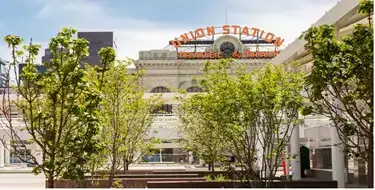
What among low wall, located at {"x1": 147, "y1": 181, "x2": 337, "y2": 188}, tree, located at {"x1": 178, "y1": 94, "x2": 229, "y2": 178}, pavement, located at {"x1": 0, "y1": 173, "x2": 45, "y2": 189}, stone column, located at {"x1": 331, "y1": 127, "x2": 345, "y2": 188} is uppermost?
tree, located at {"x1": 178, "y1": 94, "x2": 229, "y2": 178}

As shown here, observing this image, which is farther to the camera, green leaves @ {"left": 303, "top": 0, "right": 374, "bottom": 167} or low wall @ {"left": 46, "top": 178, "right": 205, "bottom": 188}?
low wall @ {"left": 46, "top": 178, "right": 205, "bottom": 188}

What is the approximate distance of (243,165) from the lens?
16.9m

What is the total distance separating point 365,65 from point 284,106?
5763 millimetres

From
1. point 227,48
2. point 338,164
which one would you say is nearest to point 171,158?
point 227,48

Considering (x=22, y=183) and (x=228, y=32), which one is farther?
(x=228, y=32)

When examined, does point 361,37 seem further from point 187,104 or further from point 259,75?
point 187,104

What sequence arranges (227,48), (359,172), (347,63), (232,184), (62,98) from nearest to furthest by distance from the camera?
1. (347,63)
2. (62,98)
3. (232,184)
4. (359,172)
5. (227,48)

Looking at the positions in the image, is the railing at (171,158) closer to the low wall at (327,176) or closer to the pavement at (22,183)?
the pavement at (22,183)

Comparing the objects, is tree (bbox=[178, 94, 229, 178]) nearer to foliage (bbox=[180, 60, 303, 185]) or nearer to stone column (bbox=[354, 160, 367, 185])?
foliage (bbox=[180, 60, 303, 185])

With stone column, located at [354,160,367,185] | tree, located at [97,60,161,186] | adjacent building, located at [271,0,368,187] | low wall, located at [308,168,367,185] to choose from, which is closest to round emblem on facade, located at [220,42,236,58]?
adjacent building, located at [271,0,368,187]

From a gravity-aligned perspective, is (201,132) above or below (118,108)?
below

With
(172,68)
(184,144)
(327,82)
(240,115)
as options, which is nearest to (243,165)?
(240,115)

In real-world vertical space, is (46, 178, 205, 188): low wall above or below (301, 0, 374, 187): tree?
below

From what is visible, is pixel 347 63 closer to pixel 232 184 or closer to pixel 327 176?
pixel 232 184
